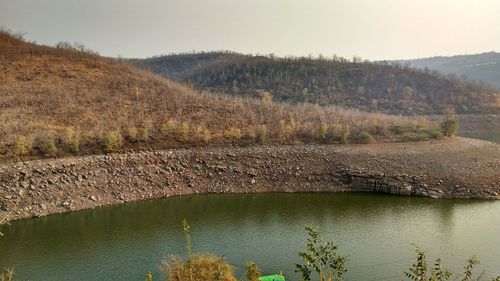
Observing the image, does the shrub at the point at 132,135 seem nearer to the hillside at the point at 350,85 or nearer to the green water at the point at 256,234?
the green water at the point at 256,234

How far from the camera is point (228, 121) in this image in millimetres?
54219

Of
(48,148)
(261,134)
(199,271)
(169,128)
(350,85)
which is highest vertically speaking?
(350,85)

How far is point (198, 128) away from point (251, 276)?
3115 cm

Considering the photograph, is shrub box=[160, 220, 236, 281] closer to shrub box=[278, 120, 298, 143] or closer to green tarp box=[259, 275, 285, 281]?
green tarp box=[259, 275, 285, 281]

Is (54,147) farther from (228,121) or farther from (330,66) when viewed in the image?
(330,66)

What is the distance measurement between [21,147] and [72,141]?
4.40m

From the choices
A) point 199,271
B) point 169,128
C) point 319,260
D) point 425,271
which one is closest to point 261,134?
point 169,128

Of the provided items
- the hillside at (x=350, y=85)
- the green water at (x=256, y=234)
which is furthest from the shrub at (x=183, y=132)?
the hillside at (x=350, y=85)

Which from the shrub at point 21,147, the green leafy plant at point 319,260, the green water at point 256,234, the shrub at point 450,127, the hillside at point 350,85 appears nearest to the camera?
the green leafy plant at point 319,260

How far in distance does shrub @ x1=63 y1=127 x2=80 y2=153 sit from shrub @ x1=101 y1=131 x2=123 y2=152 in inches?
94.4

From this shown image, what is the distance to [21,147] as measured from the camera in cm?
3894

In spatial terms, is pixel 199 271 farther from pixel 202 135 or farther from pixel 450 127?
pixel 450 127

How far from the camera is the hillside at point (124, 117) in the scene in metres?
43.4

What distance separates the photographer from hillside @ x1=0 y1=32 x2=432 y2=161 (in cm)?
4341
